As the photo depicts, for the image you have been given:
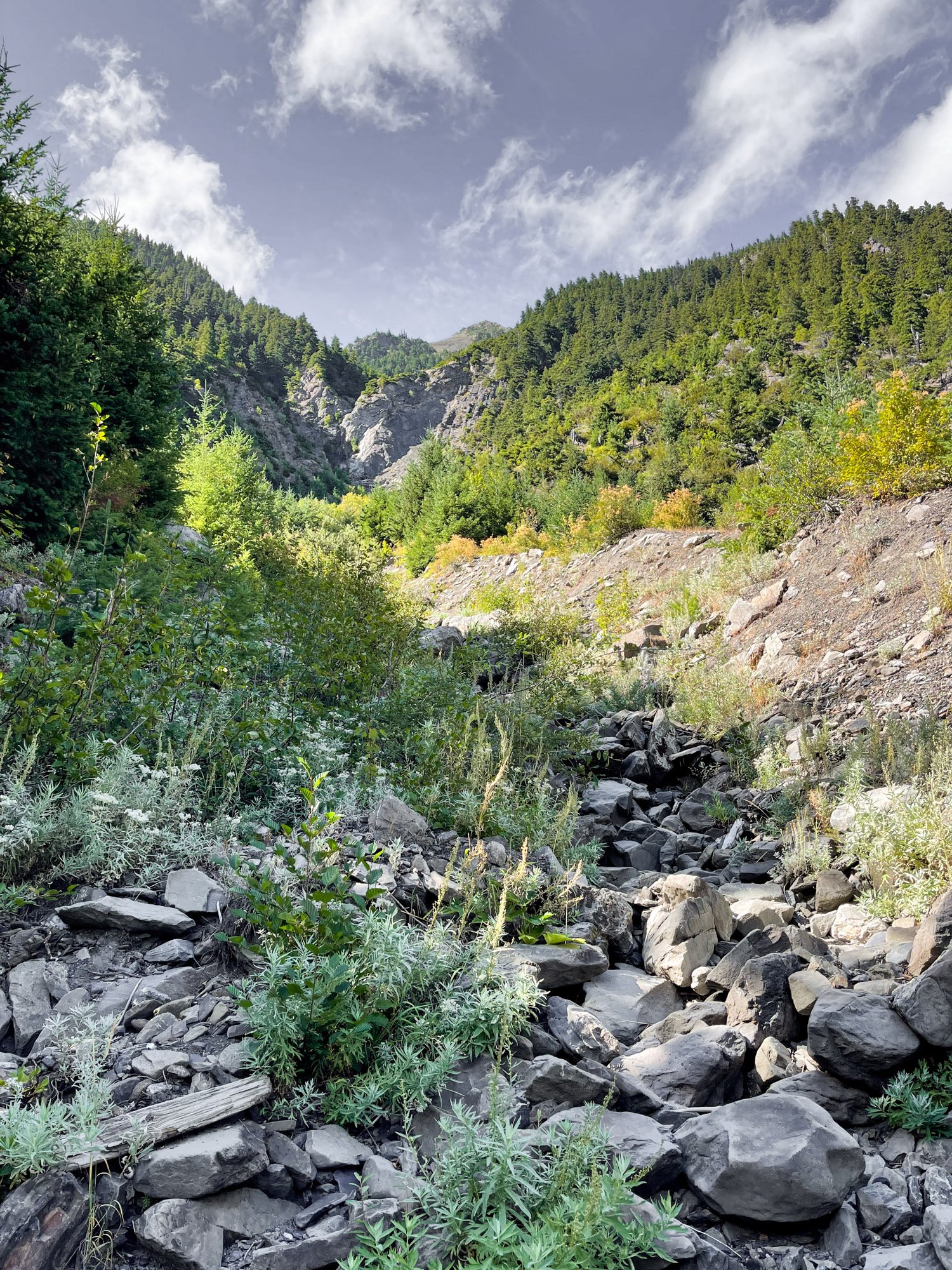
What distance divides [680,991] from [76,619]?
12.8ft

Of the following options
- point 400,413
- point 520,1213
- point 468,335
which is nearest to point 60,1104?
point 520,1213

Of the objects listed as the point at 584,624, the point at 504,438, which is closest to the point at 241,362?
the point at 504,438

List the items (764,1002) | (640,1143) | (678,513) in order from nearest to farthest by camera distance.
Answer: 1. (640,1143)
2. (764,1002)
3. (678,513)

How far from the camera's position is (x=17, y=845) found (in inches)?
102

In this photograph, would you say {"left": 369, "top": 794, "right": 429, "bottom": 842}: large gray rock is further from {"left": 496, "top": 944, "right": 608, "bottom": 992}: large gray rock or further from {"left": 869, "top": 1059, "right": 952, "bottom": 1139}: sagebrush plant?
{"left": 869, "top": 1059, "right": 952, "bottom": 1139}: sagebrush plant

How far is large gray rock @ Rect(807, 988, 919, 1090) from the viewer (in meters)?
2.23

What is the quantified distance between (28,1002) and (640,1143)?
1875mm

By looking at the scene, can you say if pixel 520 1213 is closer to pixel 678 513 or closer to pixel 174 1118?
pixel 174 1118

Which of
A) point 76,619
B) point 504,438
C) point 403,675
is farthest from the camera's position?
point 504,438

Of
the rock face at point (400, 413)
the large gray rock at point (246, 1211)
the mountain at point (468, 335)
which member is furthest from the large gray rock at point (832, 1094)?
the mountain at point (468, 335)

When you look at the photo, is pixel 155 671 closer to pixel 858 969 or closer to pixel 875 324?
pixel 858 969

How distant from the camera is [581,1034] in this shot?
245 centimetres

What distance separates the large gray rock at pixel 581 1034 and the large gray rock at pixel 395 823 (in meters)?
Result: 1.28

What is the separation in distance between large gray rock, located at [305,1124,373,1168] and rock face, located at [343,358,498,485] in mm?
59810
